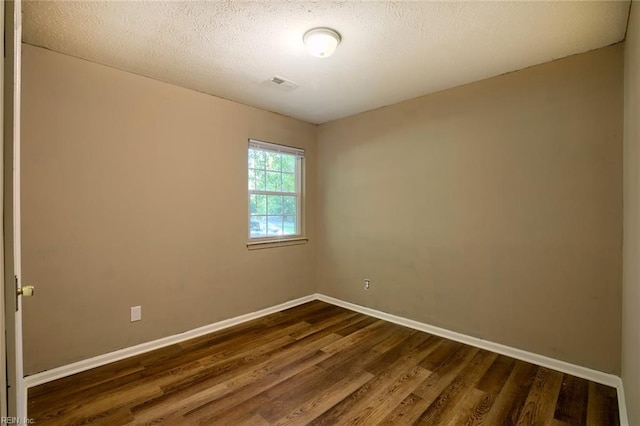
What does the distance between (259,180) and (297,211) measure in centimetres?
72

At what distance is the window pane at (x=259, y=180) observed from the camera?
3661mm

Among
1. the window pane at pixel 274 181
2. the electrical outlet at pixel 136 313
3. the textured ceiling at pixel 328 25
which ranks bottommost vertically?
the electrical outlet at pixel 136 313

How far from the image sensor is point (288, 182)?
13.3ft

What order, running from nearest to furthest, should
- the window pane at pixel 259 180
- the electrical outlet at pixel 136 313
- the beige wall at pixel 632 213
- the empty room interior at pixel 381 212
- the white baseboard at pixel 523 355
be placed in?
the beige wall at pixel 632 213, the empty room interior at pixel 381 212, the white baseboard at pixel 523 355, the electrical outlet at pixel 136 313, the window pane at pixel 259 180

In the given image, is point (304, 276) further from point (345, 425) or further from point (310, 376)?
point (345, 425)

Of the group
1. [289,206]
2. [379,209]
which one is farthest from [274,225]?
[379,209]

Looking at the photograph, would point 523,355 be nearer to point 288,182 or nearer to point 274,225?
point 274,225

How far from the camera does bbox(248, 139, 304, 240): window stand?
3.65 metres

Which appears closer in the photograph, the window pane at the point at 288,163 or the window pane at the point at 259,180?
the window pane at the point at 259,180

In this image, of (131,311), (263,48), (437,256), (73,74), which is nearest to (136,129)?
(73,74)

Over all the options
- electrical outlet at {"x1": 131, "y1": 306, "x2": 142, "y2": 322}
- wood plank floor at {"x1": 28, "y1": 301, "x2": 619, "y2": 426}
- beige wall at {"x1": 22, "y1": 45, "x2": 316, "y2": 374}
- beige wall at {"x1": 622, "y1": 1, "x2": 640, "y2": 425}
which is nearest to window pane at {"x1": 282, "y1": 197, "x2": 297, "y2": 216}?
beige wall at {"x1": 22, "y1": 45, "x2": 316, "y2": 374}

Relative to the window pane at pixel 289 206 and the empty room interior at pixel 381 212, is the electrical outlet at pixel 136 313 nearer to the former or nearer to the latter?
the empty room interior at pixel 381 212

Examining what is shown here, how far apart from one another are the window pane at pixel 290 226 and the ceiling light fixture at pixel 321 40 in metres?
2.27

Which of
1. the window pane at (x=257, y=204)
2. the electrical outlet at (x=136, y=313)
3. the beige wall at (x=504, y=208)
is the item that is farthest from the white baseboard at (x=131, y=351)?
the beige wall at (x=504, y=208)
